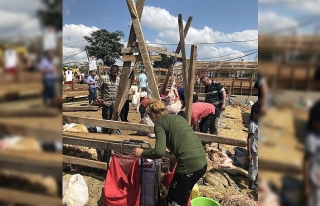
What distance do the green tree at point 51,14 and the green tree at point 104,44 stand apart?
166ft

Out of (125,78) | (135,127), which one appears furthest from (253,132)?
(125,78)

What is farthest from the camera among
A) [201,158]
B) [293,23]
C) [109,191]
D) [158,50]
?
[158,50]

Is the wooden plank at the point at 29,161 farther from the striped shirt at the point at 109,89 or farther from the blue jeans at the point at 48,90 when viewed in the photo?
the striped shirt at the point at 109,89

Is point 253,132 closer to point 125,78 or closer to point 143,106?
point 125,78

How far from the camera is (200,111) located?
Answer: 5.31 meters

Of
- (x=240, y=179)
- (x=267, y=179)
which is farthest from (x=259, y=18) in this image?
(x=240, y=179)

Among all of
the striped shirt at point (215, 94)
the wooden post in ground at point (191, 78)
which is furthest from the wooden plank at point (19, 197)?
A: the striped shirt at point (215, 94)

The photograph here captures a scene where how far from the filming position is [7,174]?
447 millimetres

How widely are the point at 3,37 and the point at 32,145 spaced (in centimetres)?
19

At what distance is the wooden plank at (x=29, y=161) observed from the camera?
1.46 feet

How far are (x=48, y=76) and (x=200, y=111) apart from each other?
4969mm

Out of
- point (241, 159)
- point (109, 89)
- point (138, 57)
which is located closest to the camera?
point (138, 57)

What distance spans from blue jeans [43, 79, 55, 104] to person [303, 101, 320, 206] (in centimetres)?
44

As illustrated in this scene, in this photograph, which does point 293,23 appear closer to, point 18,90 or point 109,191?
point 18,90
